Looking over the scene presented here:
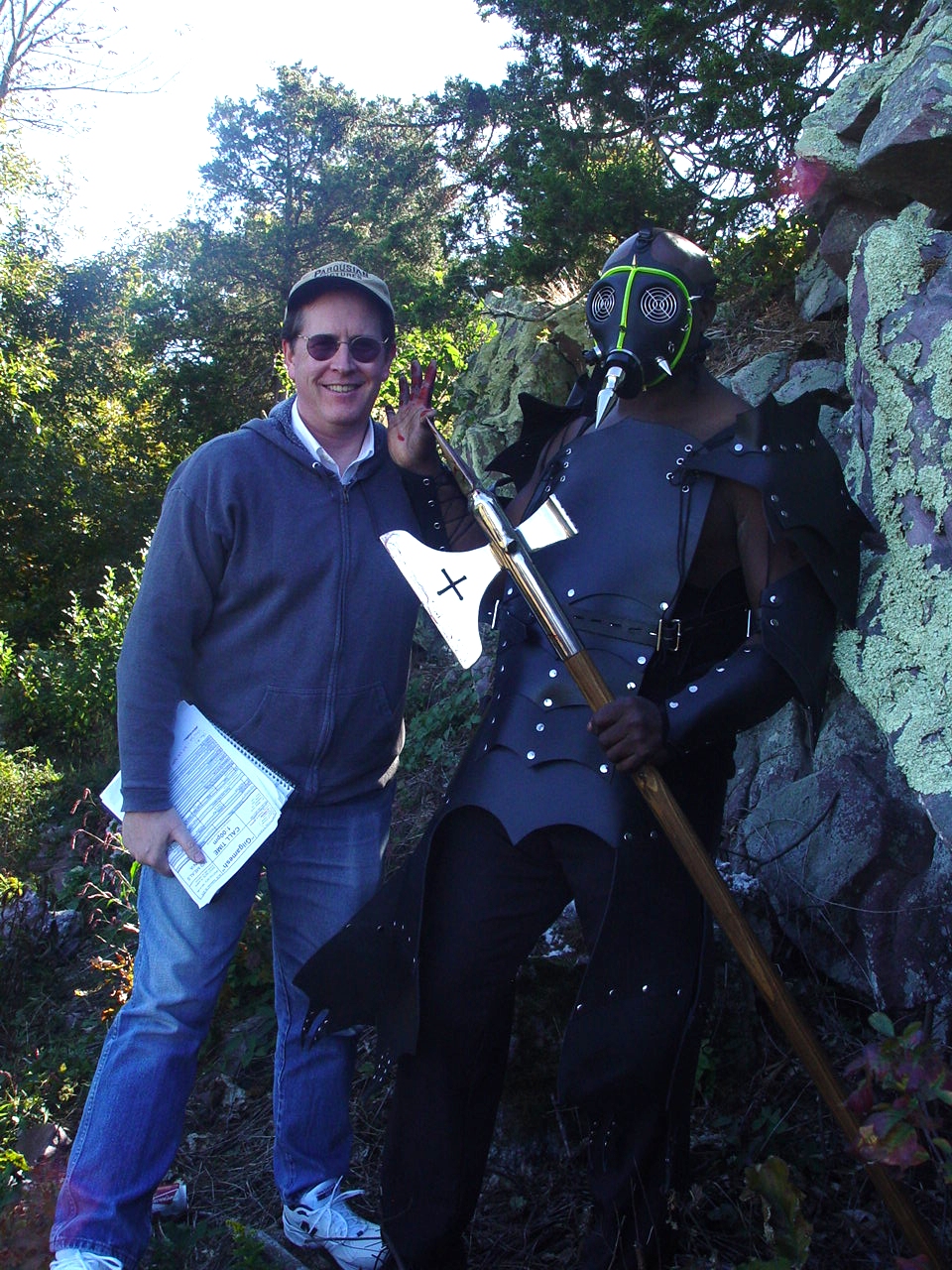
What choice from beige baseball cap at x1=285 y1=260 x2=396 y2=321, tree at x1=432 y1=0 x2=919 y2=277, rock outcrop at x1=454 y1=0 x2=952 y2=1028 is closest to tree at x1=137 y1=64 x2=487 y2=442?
tree at x1=432 y1=0 x2=919 y2=277

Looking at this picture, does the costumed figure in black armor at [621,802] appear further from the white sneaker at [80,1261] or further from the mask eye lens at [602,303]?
the white sneaker at [80,1261]

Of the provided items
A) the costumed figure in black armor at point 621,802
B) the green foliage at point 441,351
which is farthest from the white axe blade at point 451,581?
the green foliage at point 441,351

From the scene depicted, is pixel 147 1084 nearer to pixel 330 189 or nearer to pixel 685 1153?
pixel 685 1153

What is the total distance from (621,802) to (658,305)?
3.60 ft

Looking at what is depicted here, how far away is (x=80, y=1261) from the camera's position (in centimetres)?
211

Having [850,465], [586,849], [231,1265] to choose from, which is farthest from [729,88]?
[231,1265]

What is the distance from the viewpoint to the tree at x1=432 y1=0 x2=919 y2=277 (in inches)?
202

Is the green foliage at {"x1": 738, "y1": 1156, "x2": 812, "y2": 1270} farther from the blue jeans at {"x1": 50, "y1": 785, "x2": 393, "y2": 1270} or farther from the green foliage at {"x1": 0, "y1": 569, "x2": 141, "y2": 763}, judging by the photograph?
the green foliage at {"x1": 0, "y1": 569, "x2": 141, "y2": 763}

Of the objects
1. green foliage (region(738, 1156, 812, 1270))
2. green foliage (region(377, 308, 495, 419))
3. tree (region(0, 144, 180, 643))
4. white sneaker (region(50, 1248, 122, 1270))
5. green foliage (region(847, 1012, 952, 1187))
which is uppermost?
tree (region(0, 144, 180, 643))

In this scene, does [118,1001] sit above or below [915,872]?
above

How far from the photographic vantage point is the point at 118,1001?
3.54 metres

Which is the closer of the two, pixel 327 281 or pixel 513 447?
pixel 327 281

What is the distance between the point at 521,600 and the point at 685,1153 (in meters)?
1.27

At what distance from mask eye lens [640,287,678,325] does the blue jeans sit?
132 centimetres
